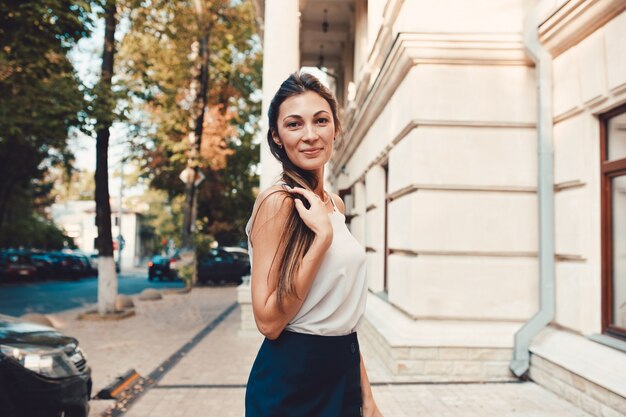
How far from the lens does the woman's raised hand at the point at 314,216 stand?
5.48ft

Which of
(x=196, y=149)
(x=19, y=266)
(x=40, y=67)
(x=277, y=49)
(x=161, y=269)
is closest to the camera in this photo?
(x=277, y=49)

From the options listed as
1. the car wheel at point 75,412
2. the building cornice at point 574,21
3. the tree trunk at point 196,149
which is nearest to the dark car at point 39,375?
the car wheel at point 75,412

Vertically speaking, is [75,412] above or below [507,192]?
below

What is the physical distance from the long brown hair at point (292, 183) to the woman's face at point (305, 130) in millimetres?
25

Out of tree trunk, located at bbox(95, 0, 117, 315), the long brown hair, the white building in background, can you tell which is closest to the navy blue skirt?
the long brown hair

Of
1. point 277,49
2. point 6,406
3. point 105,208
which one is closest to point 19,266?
point 105,208

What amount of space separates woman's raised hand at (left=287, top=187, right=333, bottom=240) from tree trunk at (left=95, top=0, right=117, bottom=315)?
12731 mm

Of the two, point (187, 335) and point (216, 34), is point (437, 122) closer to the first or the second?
point (187, 335)

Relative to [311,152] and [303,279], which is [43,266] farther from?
[303,279]

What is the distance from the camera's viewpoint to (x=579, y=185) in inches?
235

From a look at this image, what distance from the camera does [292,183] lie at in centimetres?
183

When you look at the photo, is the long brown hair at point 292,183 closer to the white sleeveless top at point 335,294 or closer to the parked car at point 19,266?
the white sleeveless top at point 335,294

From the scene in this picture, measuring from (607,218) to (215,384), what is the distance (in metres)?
4.69

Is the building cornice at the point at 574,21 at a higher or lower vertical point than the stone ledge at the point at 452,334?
higher
